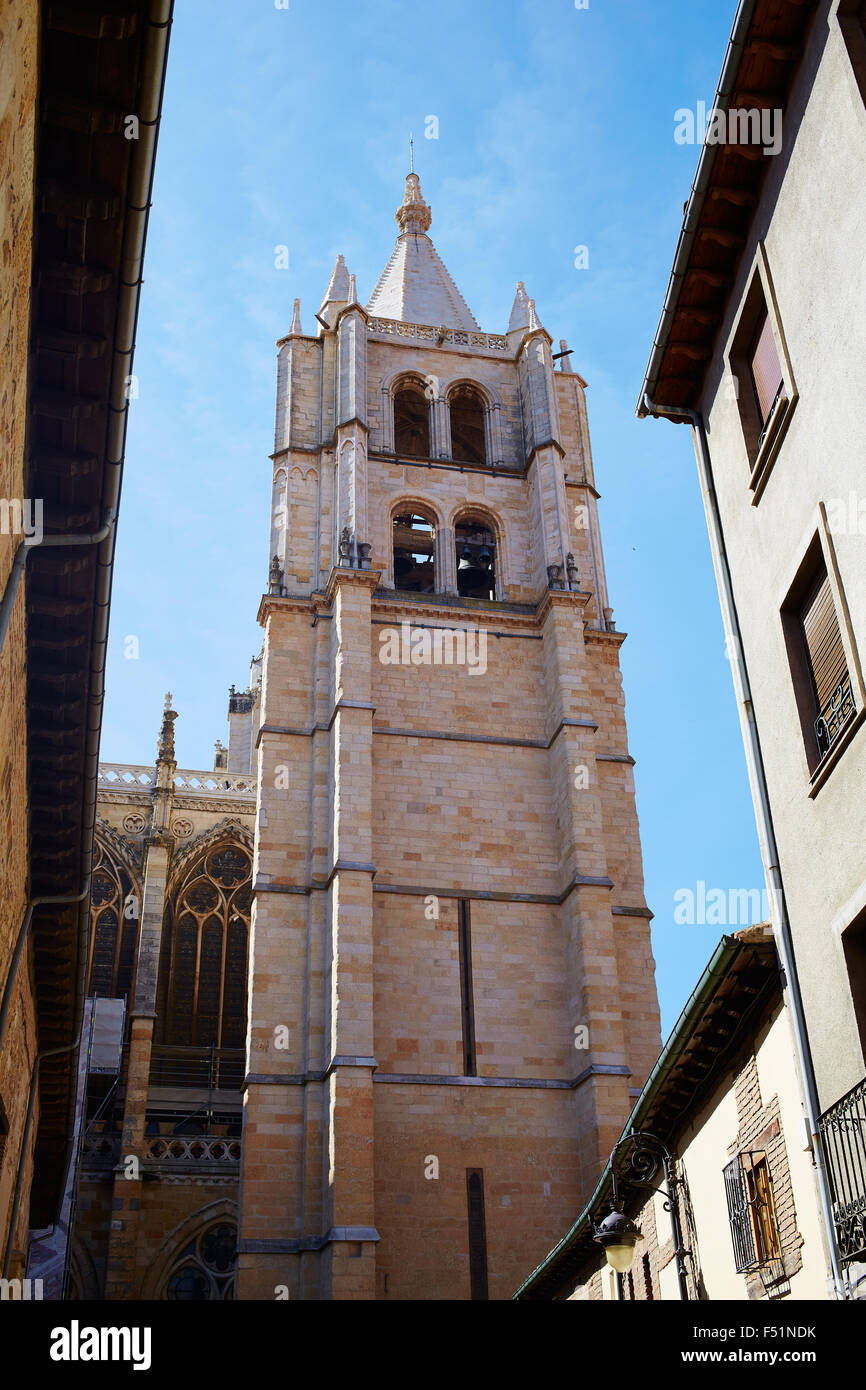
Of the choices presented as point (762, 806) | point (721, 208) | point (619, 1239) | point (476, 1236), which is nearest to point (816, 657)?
point (762, 806)

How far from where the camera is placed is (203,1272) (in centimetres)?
2859

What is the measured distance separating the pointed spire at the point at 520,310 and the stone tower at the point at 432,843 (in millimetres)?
1483

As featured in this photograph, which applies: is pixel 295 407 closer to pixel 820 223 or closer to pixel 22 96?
pixel 820 223

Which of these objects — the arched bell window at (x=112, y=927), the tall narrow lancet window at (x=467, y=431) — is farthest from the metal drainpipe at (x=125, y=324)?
the arched bell window at (x=112, y=927)

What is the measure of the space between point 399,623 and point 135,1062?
12.1 metres

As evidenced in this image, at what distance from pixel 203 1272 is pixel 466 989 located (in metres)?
9.70

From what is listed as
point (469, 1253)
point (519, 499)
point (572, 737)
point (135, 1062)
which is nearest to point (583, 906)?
point (572, 737)

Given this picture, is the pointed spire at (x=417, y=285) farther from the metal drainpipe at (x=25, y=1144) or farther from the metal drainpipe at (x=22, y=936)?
the metal drainpipe at (x=22, y=936)

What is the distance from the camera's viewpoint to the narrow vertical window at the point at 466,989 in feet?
77.4

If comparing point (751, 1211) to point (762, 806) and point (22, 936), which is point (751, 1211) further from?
point (22, 936)

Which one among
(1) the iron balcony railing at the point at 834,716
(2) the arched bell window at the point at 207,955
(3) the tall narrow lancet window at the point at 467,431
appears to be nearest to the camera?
(1) the iron balcony railing at the point at 834,716

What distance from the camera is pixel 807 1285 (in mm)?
8977

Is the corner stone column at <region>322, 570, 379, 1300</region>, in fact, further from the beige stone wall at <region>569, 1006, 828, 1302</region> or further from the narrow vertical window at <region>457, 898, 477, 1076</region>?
the beige stone wall at <region>569, 1006, 828, 1302</region>
